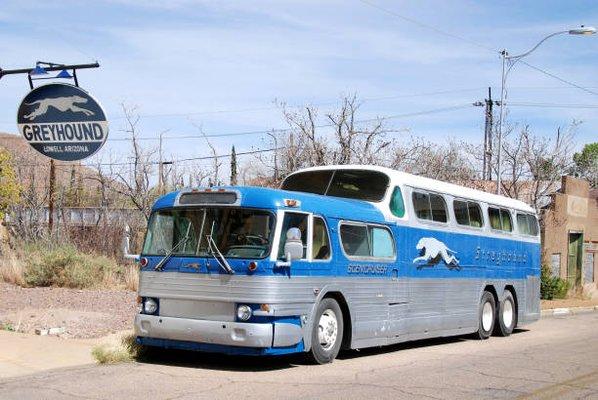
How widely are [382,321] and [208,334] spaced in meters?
3.52

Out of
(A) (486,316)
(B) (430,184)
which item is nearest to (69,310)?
(B) (430,184)

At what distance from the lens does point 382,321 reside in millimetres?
12820

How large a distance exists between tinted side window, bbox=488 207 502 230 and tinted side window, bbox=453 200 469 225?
1345mm

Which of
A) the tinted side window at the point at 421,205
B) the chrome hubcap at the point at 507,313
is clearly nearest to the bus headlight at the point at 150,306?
the tinted side window at the point at 421,205

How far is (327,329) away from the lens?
11516 mm

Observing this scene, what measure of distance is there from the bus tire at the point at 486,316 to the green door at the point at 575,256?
70.3 ft

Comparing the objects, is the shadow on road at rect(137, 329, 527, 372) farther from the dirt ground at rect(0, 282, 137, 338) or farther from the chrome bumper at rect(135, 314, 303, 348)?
the dirt ground at rect(0, 282, 137, 338)

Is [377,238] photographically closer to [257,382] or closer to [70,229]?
[257,382]

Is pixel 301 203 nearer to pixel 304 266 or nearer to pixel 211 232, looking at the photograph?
pixel 304 266

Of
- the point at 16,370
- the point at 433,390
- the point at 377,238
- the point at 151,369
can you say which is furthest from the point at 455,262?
the point at 16,370

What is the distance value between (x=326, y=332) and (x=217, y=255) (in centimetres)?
213

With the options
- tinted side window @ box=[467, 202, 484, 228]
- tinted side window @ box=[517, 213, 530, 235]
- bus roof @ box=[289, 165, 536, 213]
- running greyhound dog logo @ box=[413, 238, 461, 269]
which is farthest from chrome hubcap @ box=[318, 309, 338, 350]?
tinted side window @ box=[517, 213, 530, 235]

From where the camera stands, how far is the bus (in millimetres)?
10445

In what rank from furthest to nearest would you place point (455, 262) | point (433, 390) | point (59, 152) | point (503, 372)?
point (455, 262)
point (59, 152)
point (503, 372)
point (433, 390)
